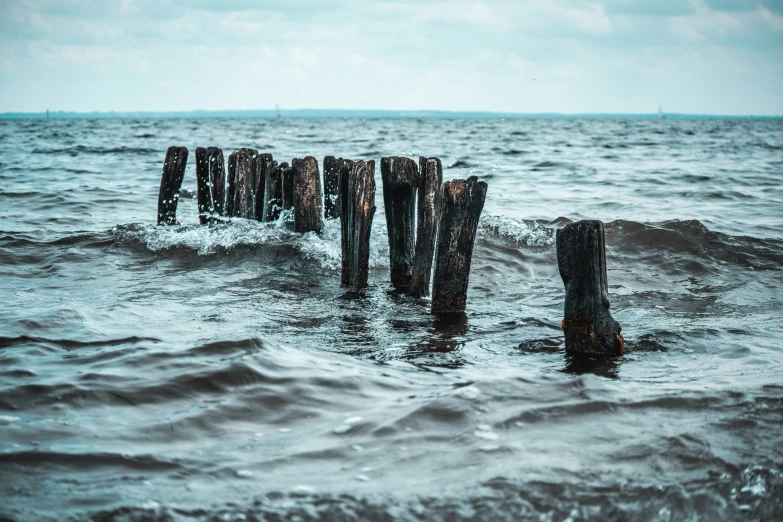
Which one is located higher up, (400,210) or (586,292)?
(400,210)

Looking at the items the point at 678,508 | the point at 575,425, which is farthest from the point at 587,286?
the point at 678,508

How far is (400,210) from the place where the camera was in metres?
7.27

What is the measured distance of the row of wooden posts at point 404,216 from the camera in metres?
5.41

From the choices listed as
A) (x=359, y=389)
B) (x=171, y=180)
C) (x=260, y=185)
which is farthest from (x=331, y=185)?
(x=359, y=389)

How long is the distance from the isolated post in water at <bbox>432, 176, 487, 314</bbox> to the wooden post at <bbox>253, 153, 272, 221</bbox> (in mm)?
4228

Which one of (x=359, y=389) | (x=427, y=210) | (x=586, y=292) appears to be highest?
(x=427, y=210)

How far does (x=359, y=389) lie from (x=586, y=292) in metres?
2.08

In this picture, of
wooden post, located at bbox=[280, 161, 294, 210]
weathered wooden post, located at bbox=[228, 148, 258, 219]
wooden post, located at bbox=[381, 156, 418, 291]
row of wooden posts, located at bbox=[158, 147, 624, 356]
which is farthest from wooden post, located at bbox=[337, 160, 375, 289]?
weathered wooden post, located at bbox=[228, 148, 258, 219]

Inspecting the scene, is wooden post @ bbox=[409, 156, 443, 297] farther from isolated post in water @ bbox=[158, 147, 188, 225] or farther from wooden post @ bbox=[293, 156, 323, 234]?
isolated post in water @ bbox=[158, 147, 188, 225]

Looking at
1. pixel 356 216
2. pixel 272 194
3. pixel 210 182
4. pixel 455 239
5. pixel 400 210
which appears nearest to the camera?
pixel 455 239

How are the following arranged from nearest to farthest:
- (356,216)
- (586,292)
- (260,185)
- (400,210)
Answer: (586,292) < (400,210) < (356,216) < (260,185)

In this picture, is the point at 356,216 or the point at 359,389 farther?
the point at 356,216

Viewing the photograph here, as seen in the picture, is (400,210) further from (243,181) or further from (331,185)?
(243,181)

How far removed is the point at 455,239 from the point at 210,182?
565cm
